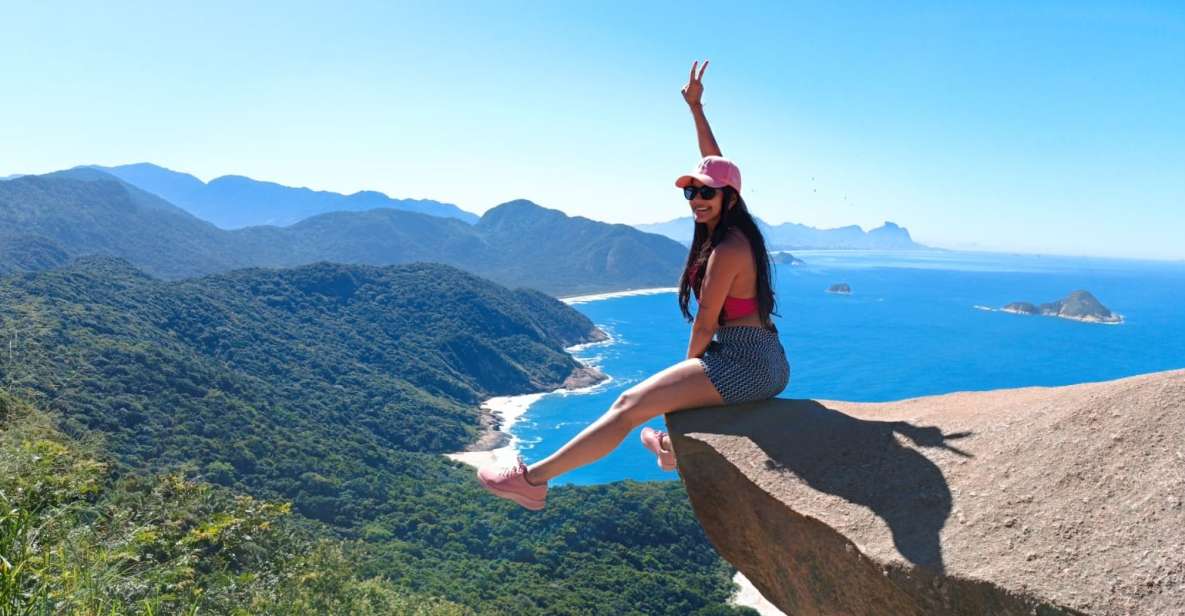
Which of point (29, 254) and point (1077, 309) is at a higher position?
point (29, 254)

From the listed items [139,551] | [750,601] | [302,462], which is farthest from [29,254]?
[139,551]

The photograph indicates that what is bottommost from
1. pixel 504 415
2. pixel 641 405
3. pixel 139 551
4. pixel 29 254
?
pixel 504 415

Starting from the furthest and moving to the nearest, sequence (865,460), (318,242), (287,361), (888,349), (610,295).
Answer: (318,242)
(610,295)
(888,349)
(287,361)
(865,460)

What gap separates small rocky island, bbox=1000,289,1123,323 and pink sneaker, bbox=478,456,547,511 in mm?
112981

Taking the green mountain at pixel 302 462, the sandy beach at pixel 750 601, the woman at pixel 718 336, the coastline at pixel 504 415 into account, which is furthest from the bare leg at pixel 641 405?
the coastline at pixel 504 415

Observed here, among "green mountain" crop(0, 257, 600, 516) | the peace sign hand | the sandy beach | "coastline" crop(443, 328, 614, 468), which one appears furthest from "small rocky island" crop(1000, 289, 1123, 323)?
the peace sign hand

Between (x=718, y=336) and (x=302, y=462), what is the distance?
117 feet

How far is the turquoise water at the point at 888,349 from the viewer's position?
58.4 metres

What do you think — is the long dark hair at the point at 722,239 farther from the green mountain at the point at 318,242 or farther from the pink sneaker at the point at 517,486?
the green mountain at the point at 318,242

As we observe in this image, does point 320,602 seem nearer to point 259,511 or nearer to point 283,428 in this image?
point 259,511

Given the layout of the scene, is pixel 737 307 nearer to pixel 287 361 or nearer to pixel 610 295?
pixel 287 361

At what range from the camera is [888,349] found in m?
77.6

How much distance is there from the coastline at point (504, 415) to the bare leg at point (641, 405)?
1376 inches

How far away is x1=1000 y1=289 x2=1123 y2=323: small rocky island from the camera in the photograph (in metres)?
96.5
